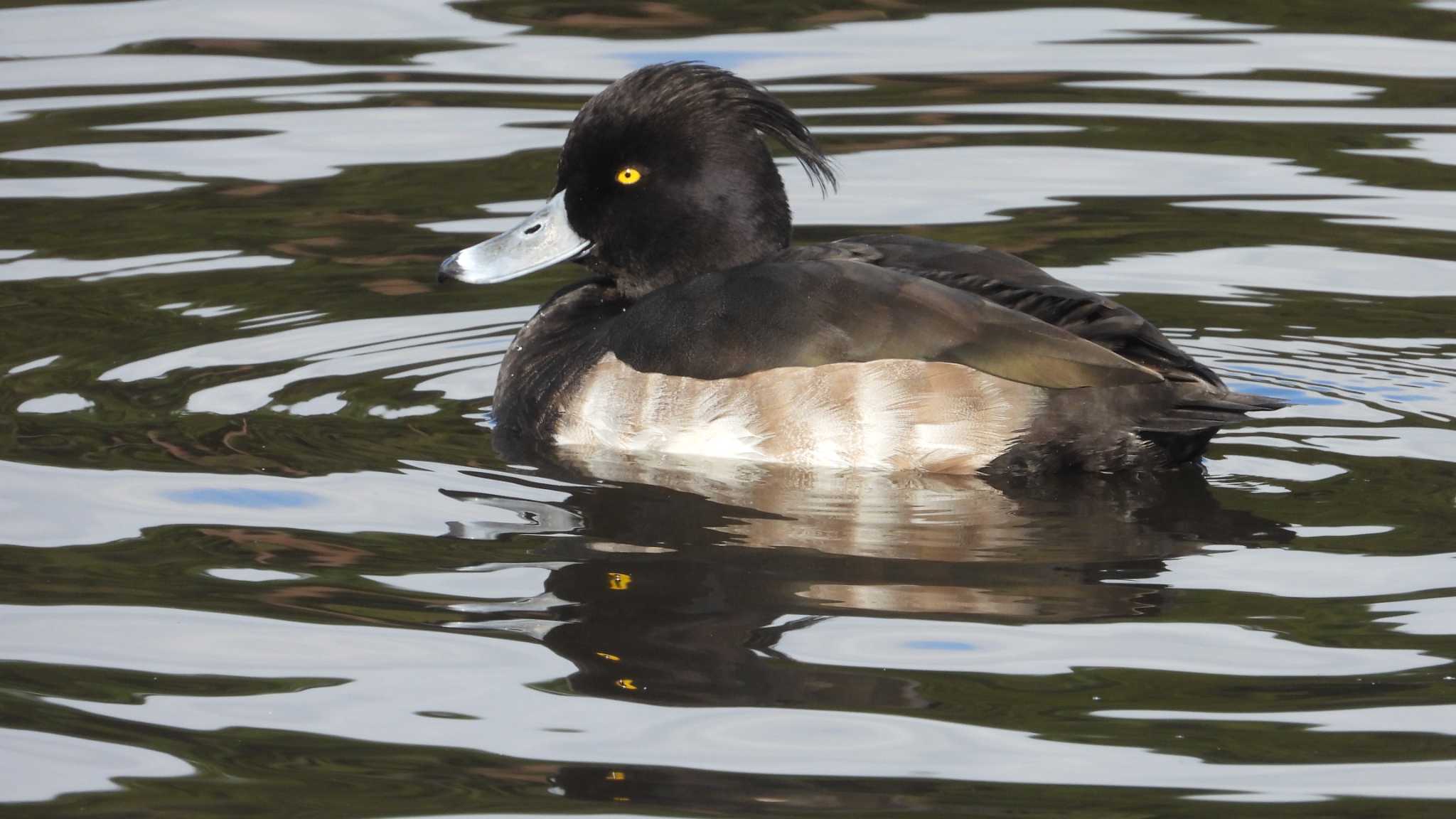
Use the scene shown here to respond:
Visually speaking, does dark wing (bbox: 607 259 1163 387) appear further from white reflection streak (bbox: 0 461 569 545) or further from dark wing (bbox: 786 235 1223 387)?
white reflection streak (bbox: 0 461 569 545)

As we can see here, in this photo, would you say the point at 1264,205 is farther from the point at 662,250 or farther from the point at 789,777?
the point at 789,777

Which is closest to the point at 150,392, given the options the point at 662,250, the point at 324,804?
the point at 662,250

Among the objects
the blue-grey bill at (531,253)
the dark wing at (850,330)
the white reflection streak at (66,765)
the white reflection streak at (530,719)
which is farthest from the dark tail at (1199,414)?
the white reflection streak at (66,765)

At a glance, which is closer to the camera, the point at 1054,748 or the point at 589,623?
the point at 1054,748

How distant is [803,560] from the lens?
532 centimetres

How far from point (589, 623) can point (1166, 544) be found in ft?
5.30

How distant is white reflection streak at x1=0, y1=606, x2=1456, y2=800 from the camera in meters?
4.05

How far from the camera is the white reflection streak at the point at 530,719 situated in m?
4.05

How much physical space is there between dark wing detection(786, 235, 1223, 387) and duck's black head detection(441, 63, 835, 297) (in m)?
0.50

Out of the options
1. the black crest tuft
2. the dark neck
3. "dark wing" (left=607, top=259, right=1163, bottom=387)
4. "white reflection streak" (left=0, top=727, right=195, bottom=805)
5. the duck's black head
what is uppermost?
the black crest tuft

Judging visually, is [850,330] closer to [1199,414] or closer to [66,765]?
[1199,414]

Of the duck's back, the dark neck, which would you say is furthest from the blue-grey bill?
the duck's back

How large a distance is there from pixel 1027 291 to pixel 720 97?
1.30 metres

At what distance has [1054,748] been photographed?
13.7 ft
